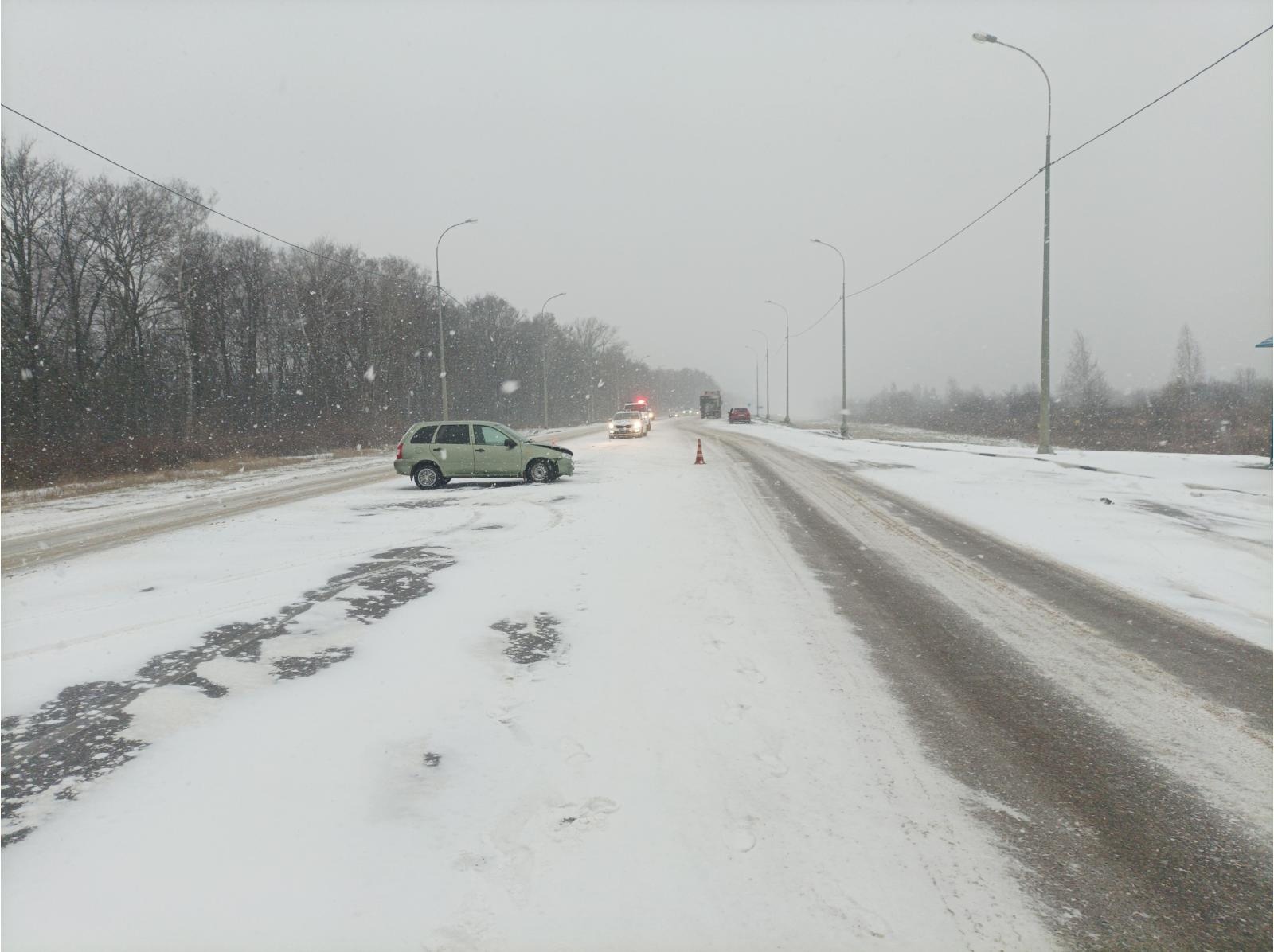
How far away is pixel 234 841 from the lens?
3.12 meters

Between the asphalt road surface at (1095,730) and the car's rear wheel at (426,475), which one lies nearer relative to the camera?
the asphalt road surface at (1095,730)

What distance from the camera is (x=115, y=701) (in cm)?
469

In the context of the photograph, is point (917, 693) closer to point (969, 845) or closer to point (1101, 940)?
point (969, 845)

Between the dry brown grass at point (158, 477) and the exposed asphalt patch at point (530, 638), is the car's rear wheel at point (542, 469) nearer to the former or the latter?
the exposed asphalt patch at point (530, 638)

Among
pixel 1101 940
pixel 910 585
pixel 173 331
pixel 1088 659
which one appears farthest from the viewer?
pixel 173 331

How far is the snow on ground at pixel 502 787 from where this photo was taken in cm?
265

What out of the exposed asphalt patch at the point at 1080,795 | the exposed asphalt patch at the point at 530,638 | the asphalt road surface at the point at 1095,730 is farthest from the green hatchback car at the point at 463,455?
the exposed asphalt patch at the point at 1080,795

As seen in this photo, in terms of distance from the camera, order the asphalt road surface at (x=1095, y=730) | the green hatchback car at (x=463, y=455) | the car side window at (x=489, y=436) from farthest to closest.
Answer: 1. the car side window at (x=489, y=436)
2. the green hatchback car at (x=463, y=455)
3. the asphalt road surface at (x=1095, y=730)

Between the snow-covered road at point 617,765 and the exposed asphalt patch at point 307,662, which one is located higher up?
the exposed asphalt patch at point 307,662

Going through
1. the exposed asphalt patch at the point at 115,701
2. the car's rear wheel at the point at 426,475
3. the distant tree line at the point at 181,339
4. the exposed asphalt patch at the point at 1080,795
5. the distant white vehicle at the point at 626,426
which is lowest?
the exposed asphalt patch at the point at 1080,795

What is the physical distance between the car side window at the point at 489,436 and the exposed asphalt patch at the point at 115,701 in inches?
375

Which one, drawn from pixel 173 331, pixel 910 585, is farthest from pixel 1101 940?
pixel 173 331

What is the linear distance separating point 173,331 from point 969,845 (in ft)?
Answer: 149

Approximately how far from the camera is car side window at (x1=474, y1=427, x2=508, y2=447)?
671 inches
